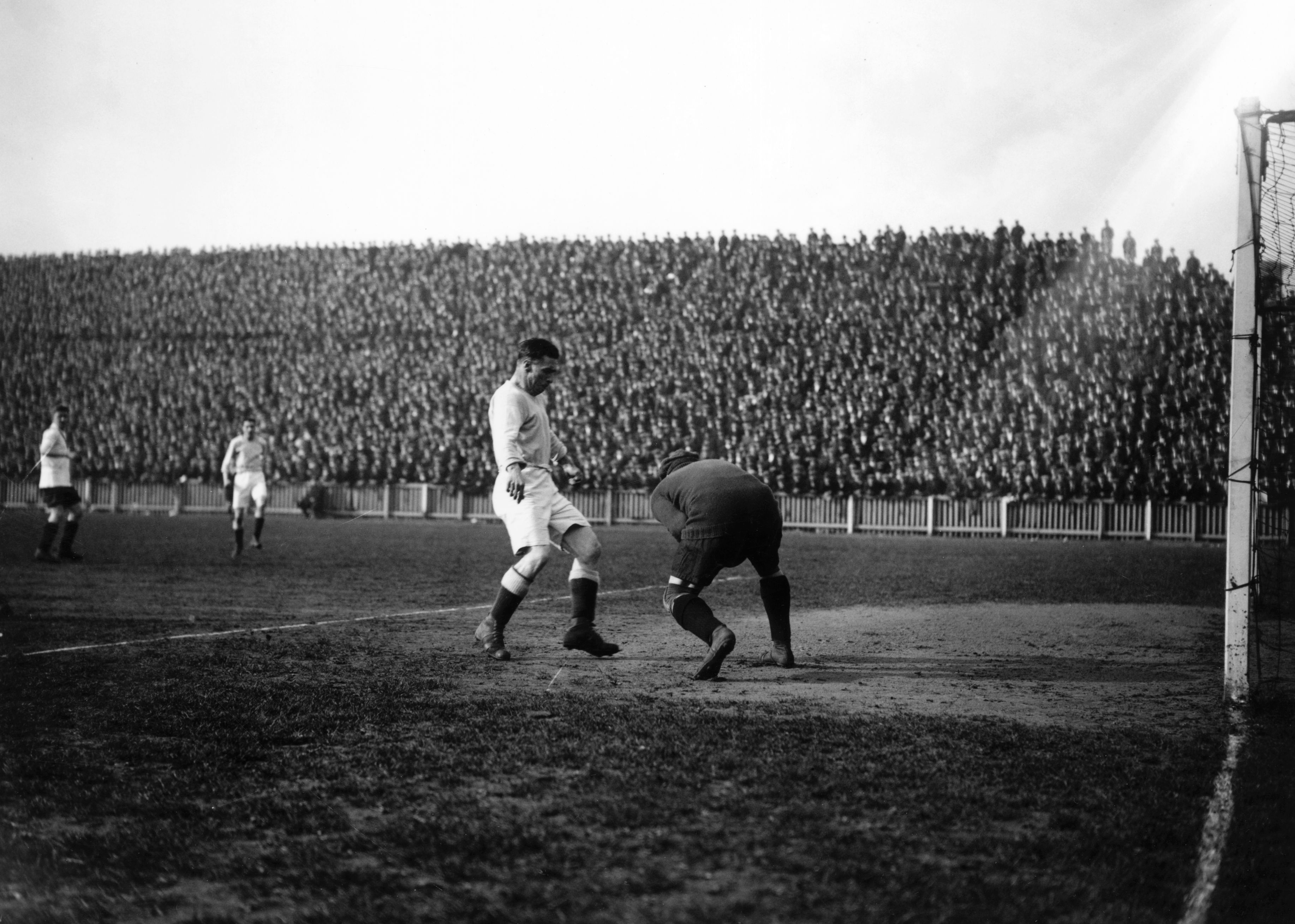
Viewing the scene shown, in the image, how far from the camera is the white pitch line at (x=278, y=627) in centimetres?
708

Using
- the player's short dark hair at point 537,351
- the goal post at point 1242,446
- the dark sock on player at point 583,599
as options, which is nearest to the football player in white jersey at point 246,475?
the player's short dark hair at point 537,351

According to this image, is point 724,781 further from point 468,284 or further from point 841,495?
point 468,284

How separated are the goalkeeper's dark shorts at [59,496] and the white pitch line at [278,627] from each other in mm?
7503

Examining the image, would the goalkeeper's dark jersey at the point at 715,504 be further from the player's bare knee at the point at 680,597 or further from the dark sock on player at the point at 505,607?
the dark sock on player at the point at 505,607

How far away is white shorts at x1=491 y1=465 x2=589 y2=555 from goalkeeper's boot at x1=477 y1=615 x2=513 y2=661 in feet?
1.52

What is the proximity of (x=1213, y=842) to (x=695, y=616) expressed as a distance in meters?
Result: 3.39

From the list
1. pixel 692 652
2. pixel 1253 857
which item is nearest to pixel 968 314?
pixel 692 652

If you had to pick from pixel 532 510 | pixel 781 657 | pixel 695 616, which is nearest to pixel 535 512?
pixel 532 510

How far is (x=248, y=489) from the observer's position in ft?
55.6

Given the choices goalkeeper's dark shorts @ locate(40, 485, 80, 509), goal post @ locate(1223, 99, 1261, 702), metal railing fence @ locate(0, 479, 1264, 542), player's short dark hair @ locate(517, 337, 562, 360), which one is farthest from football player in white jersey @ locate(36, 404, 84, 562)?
goal post @ locate(1223, 99, 1261, 702)

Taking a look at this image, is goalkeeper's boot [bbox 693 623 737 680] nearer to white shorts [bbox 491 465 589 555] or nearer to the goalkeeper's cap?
the goalkeeper's cap

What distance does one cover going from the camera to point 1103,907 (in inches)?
108

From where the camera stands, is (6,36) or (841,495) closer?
(6,36)

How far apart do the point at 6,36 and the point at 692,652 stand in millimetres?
5527
